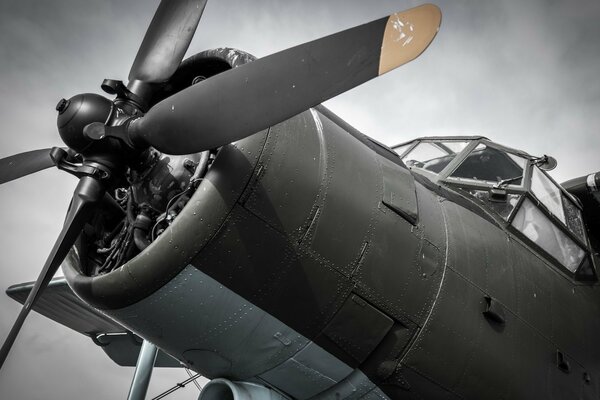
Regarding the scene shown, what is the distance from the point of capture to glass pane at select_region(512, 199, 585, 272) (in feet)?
16.2

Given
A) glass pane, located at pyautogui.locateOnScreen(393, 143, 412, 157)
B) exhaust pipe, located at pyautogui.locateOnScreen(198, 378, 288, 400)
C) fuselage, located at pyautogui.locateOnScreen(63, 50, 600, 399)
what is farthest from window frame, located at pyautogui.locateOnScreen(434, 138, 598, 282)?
exhaust pipe, located at pyautogui.locateOnScreen(198, 378, 288, 400)

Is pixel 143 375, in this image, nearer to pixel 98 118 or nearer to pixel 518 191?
pixel 98 118

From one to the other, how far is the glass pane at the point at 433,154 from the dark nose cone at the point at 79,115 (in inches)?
134

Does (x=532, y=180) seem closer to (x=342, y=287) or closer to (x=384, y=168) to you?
(x=384, y=168)

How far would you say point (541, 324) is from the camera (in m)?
4.48

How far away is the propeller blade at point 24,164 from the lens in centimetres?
443

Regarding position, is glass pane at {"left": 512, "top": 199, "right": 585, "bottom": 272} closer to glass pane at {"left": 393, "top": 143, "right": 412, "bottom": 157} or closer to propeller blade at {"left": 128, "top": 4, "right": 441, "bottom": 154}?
glass pane at {"left": 393, "top": 143, "right": 412, "bottom": 157}

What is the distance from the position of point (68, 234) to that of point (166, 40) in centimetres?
155

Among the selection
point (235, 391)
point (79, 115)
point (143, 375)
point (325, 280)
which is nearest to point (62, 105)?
point (79, 115)

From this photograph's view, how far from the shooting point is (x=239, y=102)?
2965 mm

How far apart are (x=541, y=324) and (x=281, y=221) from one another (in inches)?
102

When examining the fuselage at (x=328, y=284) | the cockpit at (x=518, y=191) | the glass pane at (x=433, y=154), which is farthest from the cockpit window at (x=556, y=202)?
the fuselage at (x=328, y=284)

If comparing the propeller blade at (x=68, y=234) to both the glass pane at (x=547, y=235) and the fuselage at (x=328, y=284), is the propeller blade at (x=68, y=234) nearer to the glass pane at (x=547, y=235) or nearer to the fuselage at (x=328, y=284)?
the fuselage at (x=328, y=284)

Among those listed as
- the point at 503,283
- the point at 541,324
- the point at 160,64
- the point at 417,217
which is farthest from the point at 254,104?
the point at 541,324
